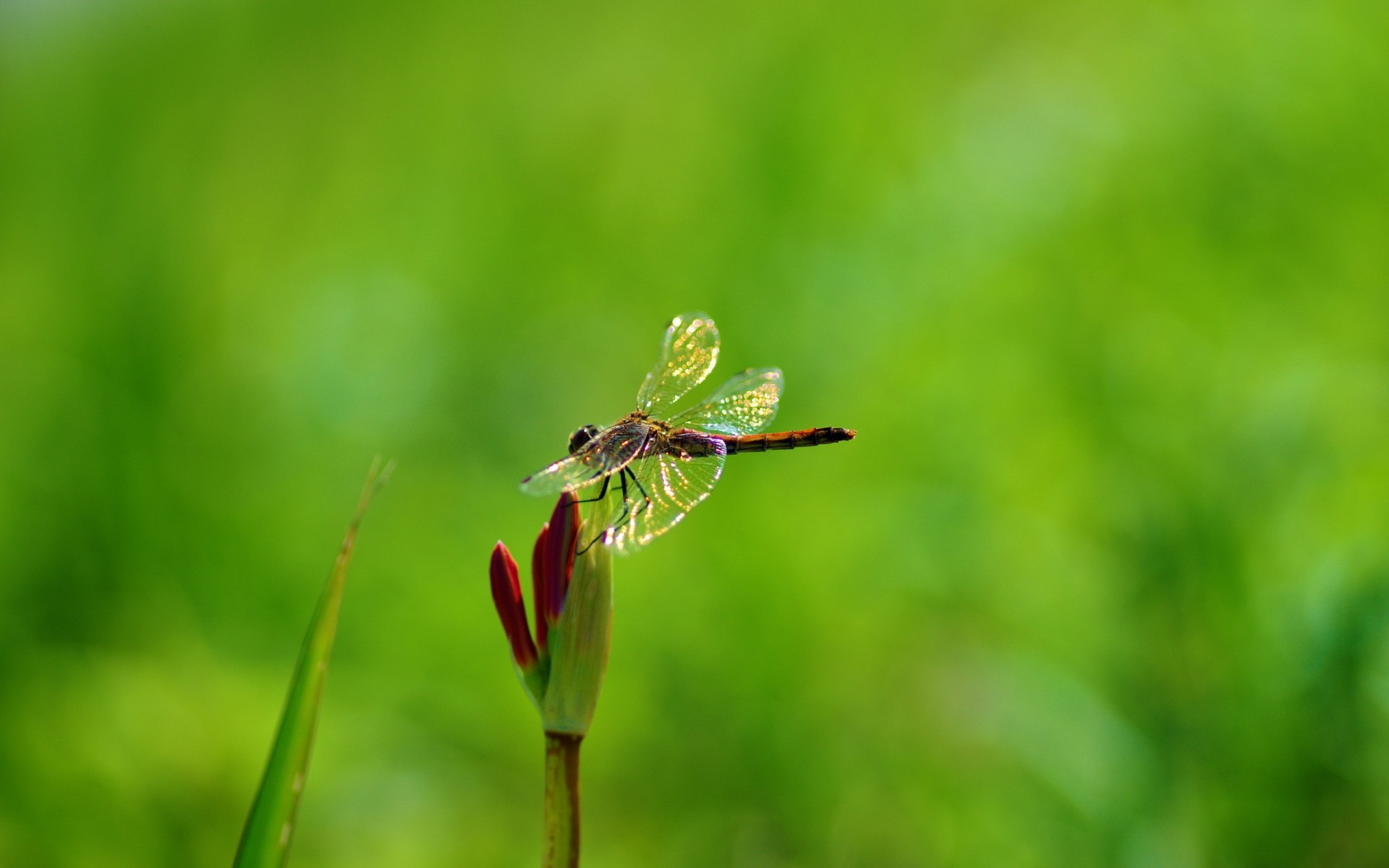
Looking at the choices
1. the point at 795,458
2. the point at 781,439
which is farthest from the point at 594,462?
Result: the point at 795,458

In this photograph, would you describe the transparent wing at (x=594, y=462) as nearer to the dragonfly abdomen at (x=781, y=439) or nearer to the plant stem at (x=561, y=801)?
the dragonfly abdomen at (x=781, y=439)

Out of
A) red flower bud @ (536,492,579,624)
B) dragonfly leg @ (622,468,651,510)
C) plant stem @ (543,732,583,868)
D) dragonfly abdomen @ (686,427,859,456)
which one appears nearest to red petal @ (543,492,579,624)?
red flower bud @ (536,492,579,624)

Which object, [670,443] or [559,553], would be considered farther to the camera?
[670,443]

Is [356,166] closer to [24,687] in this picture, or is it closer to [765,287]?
[765,287]

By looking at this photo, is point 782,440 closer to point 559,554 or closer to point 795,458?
point 559,554

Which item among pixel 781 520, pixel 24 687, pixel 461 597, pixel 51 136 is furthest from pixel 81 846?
pixel 51 136

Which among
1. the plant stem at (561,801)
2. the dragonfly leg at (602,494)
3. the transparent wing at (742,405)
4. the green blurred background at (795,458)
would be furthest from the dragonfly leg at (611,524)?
the green blurred background at (795,458)

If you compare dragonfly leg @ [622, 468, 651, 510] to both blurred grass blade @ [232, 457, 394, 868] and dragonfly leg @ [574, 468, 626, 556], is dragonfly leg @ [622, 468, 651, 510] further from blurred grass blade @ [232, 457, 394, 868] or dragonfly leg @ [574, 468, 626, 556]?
blurred grass blade @ [232, 457, 394, 868]

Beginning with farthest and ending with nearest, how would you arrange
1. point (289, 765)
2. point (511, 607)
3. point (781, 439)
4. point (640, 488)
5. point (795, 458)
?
point (795, 458) < point (781, 439) < point (640, 488) < point (511, 607) < point (289, 765)
